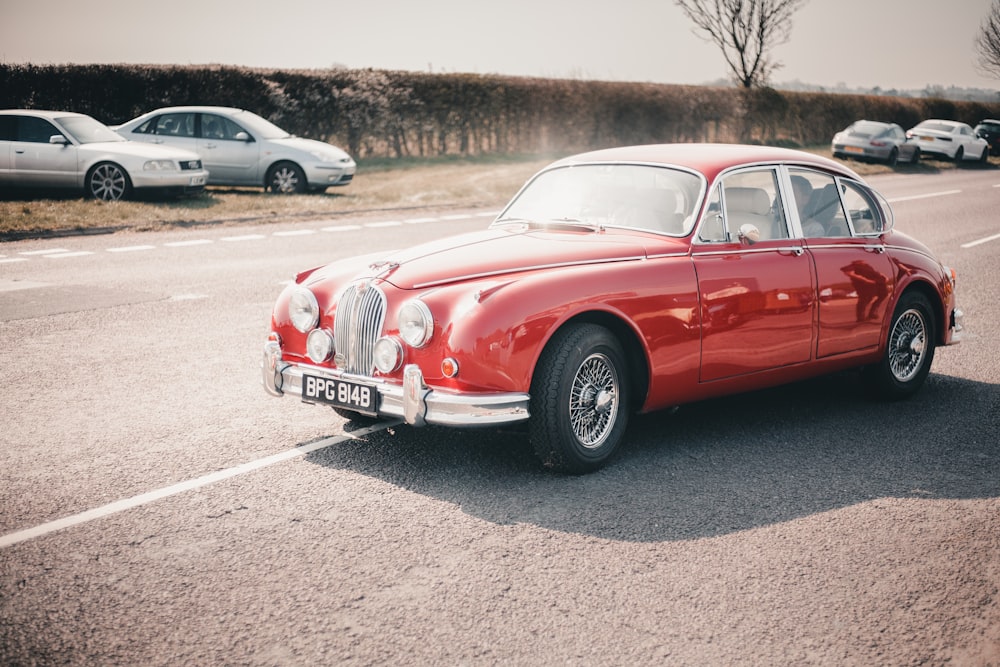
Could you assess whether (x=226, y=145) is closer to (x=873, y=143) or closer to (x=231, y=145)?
(x=231, y=145)

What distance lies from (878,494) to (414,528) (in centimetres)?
235

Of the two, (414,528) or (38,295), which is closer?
(414,528)

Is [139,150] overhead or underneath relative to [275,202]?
overhead

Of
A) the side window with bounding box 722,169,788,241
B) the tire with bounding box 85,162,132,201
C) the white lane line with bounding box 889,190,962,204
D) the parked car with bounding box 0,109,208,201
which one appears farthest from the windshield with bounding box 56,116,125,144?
the white lane line with bounding box 889,190,962,204

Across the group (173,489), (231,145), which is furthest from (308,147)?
(173,489)

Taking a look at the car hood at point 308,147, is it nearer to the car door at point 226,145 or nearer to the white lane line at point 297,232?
the car door at point 226,145

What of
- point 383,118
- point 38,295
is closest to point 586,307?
point 38,295

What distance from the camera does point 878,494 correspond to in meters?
5.01

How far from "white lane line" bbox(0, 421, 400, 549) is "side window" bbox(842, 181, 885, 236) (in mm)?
3445

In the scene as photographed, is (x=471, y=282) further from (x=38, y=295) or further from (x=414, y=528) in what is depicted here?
(x=38, y=295)

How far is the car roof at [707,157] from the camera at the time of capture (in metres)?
6.13

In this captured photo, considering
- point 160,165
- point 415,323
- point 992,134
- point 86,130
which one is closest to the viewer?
point 415,323

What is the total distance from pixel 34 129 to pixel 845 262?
1500 cm

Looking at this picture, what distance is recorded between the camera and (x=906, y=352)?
7000mm
